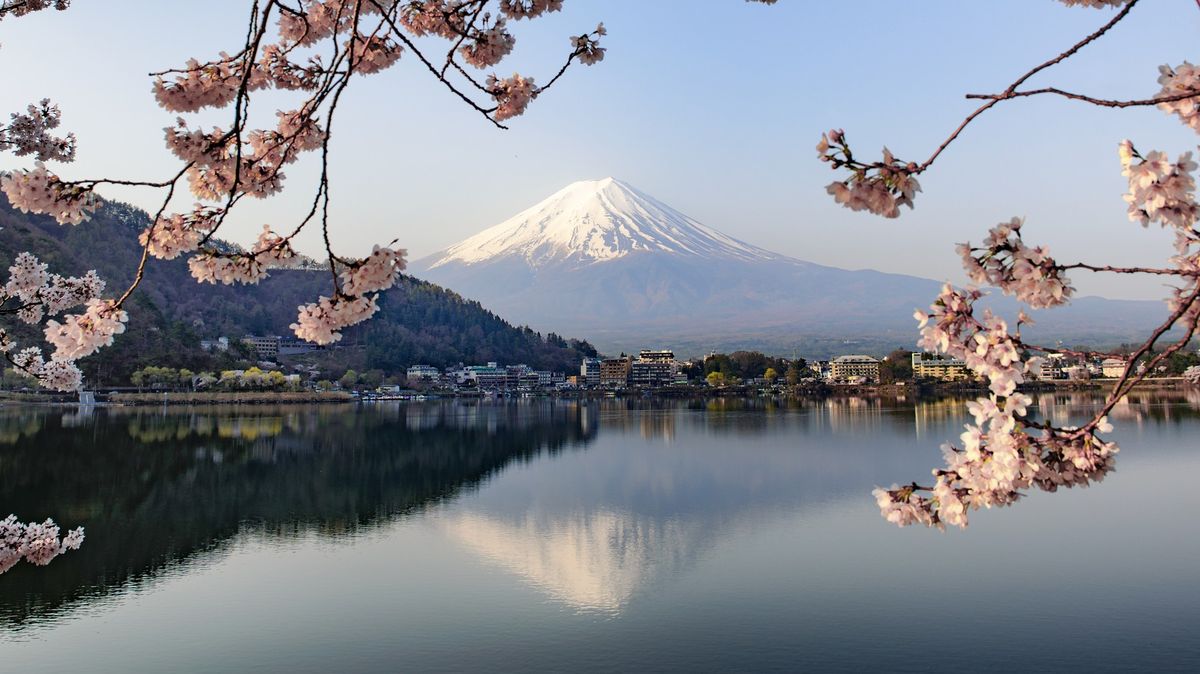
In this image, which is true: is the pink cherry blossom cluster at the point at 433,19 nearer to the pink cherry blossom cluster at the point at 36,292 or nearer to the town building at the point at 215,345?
the pink cherry blossom cluster at the point at 36,292

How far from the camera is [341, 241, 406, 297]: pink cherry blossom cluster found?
5.39ft

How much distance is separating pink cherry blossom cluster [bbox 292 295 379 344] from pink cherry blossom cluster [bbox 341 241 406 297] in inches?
1.5

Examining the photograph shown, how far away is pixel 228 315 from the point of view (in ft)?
190

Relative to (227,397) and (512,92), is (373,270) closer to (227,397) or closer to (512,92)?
(512,92)

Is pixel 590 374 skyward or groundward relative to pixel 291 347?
groundward

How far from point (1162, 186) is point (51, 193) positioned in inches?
82.4

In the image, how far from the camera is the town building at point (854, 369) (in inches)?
2141

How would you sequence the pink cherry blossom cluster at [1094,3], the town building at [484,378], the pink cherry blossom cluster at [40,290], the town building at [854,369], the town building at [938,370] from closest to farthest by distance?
the pink cherry blossom cluster at [1094,3] < the pink cherry blossom cluster at [40,290] < the town building at [938,370] < the town building at [854,369] < the town building at [484,378]

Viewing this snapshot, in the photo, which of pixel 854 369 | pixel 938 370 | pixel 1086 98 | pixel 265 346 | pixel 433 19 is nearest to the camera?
pixel 1086 98

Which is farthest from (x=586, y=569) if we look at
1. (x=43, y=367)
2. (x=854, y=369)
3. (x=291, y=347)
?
(x=291, y=347)

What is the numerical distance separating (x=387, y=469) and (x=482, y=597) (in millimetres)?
8612

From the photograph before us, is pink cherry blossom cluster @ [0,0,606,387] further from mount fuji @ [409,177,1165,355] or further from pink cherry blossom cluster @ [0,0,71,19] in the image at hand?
mount fuji @ [409,177,1165,355]

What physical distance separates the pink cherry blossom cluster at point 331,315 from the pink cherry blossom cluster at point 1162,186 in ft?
4.36

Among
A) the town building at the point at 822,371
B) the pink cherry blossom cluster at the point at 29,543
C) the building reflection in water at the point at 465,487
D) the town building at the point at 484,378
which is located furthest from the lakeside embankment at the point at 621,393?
the pink cherry blossom cluster at the point at 29,543
